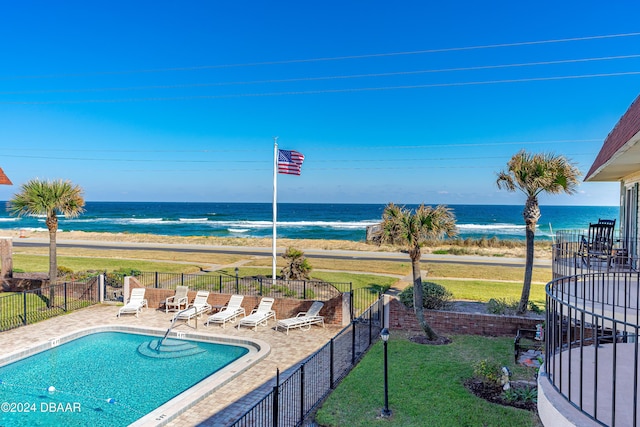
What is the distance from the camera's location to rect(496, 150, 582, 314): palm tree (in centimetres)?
1430

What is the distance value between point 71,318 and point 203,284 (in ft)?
18.1

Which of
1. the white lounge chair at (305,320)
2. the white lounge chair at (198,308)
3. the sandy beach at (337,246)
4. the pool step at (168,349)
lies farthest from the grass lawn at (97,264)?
the sandy beach at (337,246)

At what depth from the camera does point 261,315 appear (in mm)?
16000

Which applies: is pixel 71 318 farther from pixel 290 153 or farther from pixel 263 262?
pixel 263 262

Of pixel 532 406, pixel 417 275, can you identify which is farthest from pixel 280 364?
pixel 532 406

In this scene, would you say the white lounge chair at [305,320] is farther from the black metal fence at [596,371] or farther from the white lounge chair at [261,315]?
the black metal fence at [596,371]

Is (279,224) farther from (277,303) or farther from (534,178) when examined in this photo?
(534,178)

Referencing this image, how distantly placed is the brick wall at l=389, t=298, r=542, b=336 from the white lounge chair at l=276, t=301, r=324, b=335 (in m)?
2.71

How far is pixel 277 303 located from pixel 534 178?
414 inches

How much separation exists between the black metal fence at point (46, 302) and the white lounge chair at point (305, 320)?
9369mm

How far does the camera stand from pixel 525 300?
49.2 feet

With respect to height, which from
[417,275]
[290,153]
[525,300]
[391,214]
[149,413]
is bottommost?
[149,413]

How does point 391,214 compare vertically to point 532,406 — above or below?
above

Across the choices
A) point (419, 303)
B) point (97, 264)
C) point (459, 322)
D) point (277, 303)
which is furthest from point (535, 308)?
point (97, 264)
